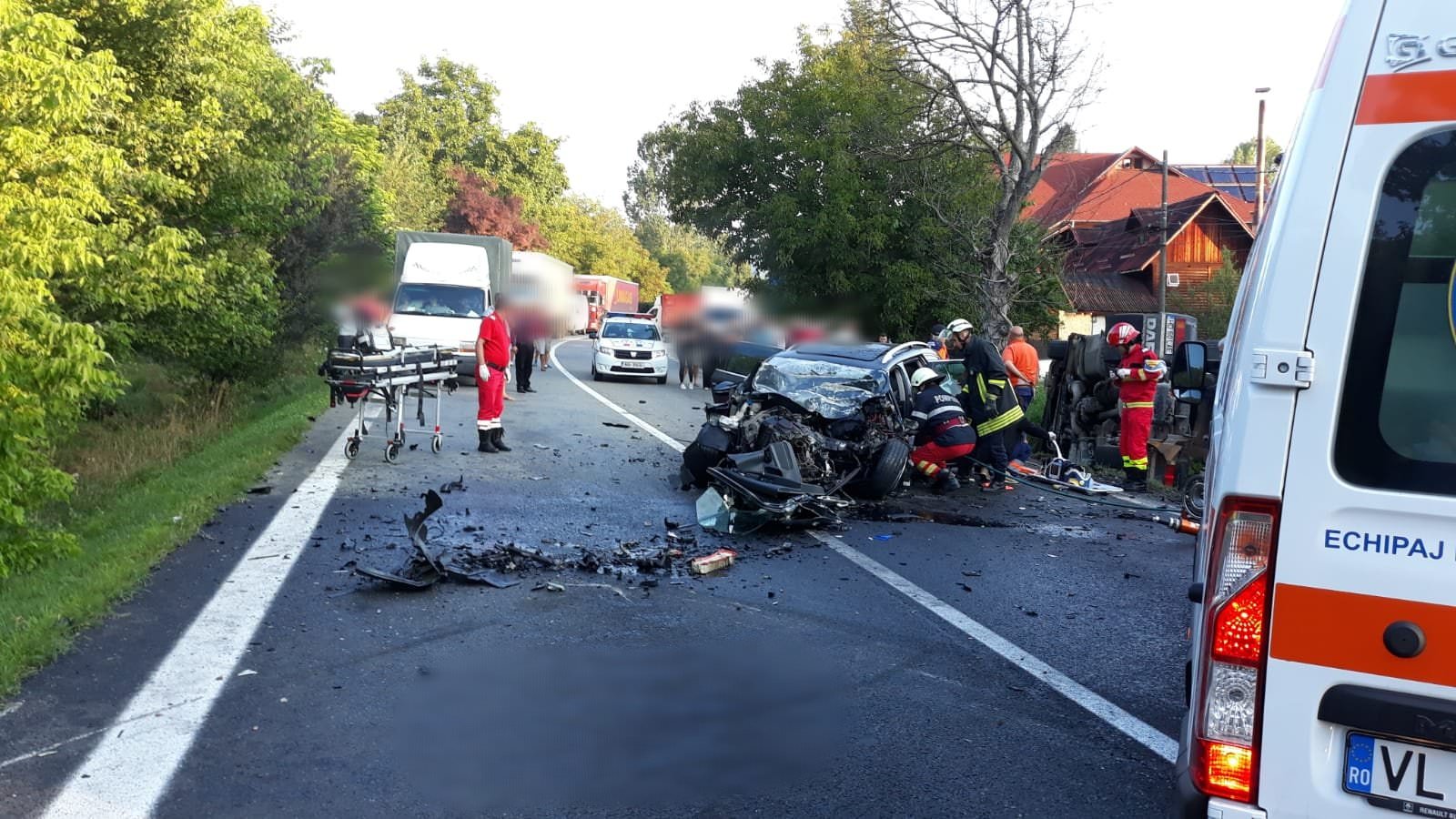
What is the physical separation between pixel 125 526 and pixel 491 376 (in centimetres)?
481

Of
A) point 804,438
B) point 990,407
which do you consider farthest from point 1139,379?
point 804,438

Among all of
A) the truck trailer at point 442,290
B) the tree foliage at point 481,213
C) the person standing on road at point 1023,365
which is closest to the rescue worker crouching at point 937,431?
the person standing on road at point 1023,365

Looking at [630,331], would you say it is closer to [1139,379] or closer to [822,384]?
[822,384]

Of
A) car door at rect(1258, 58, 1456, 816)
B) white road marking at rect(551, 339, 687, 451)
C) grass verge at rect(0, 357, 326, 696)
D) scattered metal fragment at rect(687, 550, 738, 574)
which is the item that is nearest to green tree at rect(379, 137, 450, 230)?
white road marking at rect(551, 339, 687, 451)

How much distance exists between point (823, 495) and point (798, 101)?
2254 centimetres

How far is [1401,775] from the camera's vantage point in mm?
2389

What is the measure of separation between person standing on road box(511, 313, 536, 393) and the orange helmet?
1102 centimetres

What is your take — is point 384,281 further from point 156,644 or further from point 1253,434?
point 1253,434

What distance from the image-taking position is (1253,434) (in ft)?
8.13

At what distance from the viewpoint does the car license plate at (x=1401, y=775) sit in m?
2.35

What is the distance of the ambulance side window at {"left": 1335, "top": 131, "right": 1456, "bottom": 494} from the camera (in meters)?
2.37

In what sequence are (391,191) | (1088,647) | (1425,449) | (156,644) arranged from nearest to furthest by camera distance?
(1425,449)
(156,644)
(1088,647)
(391,191)

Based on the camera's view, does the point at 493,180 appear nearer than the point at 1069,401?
No

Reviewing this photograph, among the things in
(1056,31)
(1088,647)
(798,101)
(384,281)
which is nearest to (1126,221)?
(798,101)
